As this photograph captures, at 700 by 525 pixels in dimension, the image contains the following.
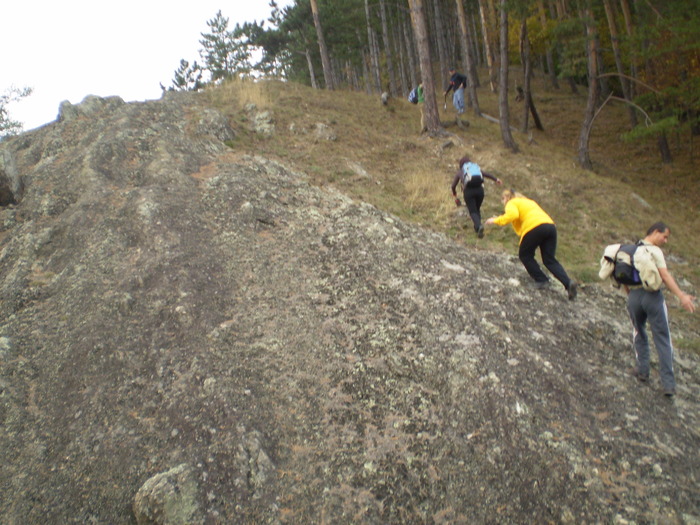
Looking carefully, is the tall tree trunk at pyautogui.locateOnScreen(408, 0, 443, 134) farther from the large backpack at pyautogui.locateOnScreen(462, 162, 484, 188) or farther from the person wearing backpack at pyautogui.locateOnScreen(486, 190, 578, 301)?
the person wearing backpack at pyautogui.locateOnScreen(486, 190, 578, 301)

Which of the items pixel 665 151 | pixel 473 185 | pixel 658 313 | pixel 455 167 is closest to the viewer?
pixel 658 313

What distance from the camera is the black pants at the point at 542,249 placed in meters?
6.18

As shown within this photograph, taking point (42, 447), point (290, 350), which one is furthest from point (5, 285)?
point (290, 350)

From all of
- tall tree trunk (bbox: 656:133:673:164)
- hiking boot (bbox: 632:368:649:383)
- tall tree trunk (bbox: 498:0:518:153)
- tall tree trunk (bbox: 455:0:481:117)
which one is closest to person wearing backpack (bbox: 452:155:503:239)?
hiking boot (bbox: 632:368:649:383)

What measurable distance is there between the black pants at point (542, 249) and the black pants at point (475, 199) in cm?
205

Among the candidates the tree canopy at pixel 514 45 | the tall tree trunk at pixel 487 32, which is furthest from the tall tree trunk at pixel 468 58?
the tall tree trunk at pixel 487 32

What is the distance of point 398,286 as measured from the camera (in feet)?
20.9

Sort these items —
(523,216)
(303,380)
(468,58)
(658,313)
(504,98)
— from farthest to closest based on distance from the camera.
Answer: (468,58)
(504,98)
(523,216)
(303,380)
(658,313)

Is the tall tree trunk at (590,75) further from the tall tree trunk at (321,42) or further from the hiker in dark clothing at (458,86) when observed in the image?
the tall tree trunk at (321,42)

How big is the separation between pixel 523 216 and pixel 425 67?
9028mm

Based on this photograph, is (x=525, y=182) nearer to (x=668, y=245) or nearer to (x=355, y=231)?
(x=668, y=245)

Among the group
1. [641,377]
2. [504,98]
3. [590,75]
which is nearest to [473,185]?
[641,377]

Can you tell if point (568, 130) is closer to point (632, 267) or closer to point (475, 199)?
point (475, 199)

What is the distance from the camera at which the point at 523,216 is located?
20.7 ft
